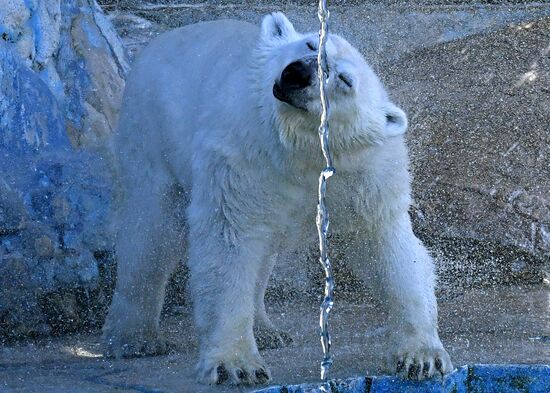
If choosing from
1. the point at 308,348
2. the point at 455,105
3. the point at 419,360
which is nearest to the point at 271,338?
the point at 308,348

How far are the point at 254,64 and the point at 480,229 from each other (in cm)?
211

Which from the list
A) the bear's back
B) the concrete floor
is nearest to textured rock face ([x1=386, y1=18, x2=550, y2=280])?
the concrete floor

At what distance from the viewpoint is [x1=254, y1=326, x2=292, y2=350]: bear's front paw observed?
14.0ft

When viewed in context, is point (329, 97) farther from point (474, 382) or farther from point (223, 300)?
point (474, 382)

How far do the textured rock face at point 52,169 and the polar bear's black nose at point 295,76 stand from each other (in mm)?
2219

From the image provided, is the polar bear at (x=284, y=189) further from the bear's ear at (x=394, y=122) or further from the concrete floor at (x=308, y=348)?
the concrete floor at (x=308, y=348)

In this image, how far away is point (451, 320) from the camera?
15.3 ft

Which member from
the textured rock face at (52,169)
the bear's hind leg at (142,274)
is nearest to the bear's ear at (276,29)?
the bear's hind leg at (142,274)

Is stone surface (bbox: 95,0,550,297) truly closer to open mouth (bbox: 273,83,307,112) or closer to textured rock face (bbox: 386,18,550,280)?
textured rock face (bbox: 386,18,550,280)

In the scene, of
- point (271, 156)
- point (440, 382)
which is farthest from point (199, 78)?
point (440, 382)

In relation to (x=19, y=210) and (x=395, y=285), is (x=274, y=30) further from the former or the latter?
(x=19, y=210)

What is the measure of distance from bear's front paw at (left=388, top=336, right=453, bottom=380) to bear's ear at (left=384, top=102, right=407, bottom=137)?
2.07 ft

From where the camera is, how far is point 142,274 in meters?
4.38

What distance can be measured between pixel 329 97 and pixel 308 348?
1.19 meters
